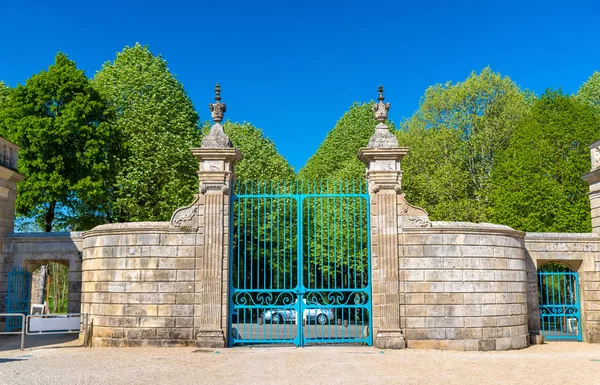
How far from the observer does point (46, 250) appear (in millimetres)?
14422

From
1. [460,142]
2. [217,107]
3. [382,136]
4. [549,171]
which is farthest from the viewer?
[460,142]

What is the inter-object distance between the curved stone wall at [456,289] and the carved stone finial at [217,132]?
4280 millimetres

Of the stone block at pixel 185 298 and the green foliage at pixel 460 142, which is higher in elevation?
the green foliage at pixel 460 142

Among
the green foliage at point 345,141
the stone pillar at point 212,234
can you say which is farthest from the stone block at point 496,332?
the green foliage at point 345,141

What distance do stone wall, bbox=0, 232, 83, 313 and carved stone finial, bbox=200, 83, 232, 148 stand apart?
5162 millimetres

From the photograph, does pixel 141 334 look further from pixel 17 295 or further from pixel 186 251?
pixel 17 295

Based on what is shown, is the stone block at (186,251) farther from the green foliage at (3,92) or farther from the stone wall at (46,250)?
the green foliage at (3,92)

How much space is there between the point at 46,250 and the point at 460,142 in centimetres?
1906

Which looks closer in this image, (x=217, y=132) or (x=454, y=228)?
(x=454, y=228)

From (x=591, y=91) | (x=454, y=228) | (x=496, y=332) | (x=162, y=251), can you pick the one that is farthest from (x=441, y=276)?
(x=591, y=91)

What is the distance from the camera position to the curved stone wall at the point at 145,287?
11.2 meters

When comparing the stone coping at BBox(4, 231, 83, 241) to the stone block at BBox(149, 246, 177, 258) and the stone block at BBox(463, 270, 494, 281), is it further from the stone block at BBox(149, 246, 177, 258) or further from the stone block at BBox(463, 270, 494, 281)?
the stone block at BBox(463, 270, 494, 281)

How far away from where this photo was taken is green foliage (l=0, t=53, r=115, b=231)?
20.0 metres

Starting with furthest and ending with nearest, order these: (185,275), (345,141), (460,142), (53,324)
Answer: (345,141) → (460,142) → (53,324) → (185,275)
